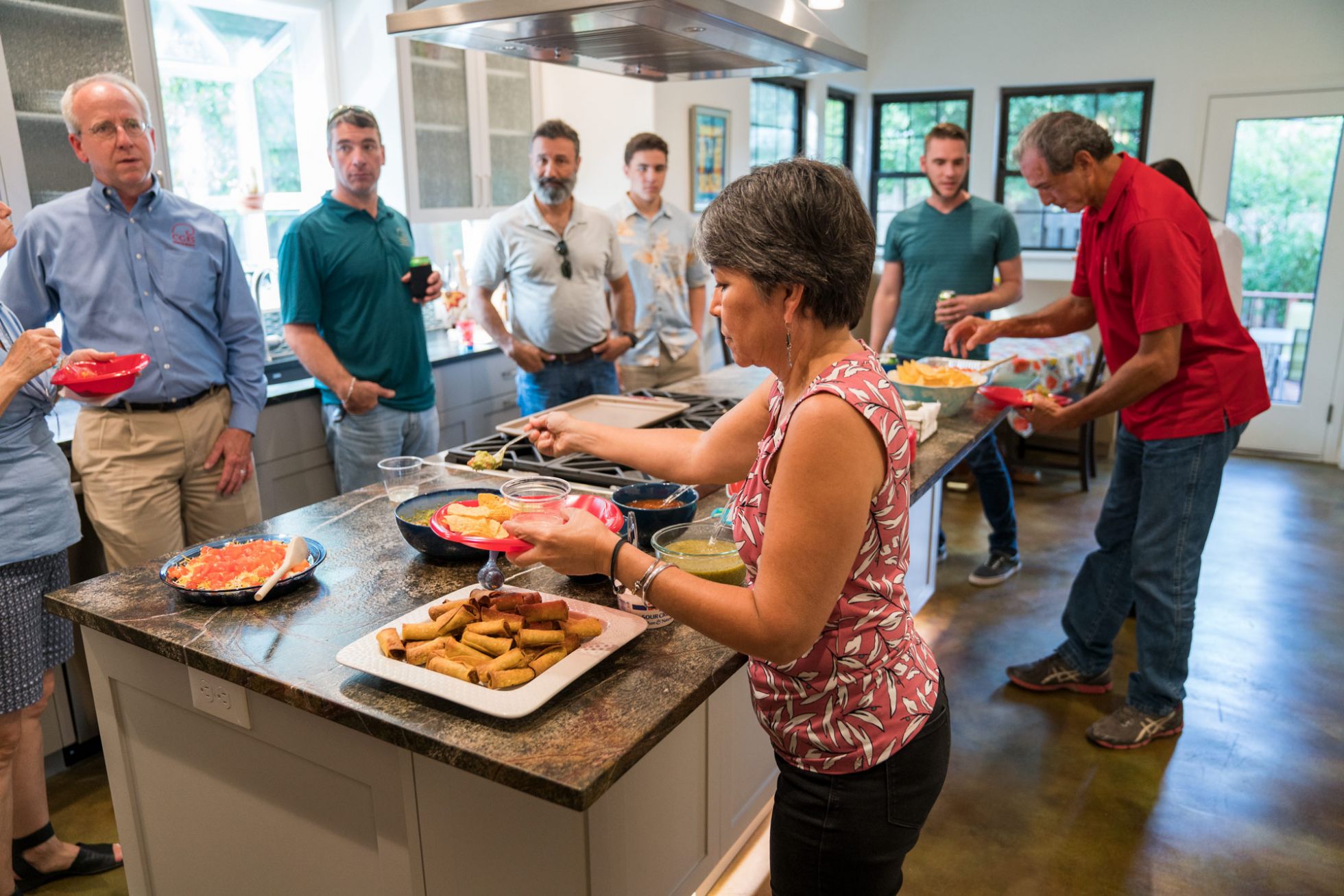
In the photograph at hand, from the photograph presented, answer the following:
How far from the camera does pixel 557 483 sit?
5.99 ft

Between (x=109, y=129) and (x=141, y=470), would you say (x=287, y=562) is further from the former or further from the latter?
(x=109, y=129)

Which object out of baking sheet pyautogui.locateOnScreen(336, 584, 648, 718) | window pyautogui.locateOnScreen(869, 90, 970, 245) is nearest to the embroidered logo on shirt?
baking sheet pyautogui.locateOnScreen(336, 584, 648, 718)

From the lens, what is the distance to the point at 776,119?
6.41 metres

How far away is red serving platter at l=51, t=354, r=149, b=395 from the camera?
212 cm

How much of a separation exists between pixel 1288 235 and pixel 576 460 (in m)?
5.37

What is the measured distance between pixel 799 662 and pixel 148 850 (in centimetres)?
141

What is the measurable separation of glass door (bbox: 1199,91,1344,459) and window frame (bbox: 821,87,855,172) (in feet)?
7.88

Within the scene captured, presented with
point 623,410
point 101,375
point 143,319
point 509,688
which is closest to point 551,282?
point 623,410

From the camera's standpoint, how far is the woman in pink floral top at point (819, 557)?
1.15 metres

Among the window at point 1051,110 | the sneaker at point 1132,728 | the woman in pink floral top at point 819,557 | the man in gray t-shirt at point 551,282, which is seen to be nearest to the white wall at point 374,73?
the man in gray t-shirt at point 551,282

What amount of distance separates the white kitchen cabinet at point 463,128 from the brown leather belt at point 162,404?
1811mm

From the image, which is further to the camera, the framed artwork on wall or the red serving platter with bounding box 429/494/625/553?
the framed artwork on wall

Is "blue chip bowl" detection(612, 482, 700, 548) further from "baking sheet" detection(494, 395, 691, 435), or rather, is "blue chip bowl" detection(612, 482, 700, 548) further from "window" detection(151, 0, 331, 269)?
"window" detection(151, 0, 331, 269)

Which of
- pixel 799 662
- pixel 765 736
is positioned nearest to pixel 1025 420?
pixel 765 736
